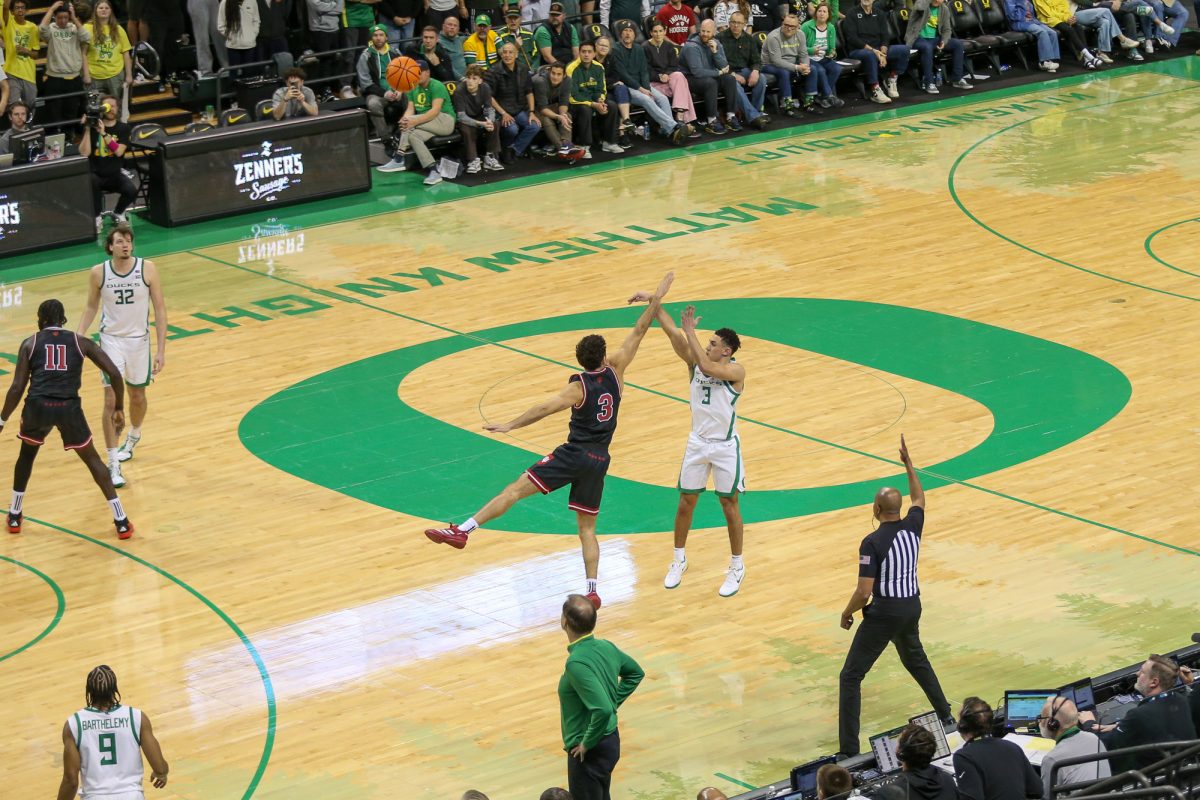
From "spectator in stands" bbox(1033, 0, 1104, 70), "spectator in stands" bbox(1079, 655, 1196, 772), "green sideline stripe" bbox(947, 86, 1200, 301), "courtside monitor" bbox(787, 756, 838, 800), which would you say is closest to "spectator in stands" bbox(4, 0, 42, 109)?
"green sideline stripe" bbox(947, 86, 1200, 301)

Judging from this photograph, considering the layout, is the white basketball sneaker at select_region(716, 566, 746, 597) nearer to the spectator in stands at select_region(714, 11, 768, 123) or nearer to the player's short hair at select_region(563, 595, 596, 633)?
the player's short hair at select_region(563, 595, 596, 633)

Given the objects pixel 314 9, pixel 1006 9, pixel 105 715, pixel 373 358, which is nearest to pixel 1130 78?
pixel 1006 9

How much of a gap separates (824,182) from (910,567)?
14901mm

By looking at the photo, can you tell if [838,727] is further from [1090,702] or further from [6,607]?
[6,607]

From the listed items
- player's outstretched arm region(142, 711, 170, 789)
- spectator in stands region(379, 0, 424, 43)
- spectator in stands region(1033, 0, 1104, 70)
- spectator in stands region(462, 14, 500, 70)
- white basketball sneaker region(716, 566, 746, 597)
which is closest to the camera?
player's outstretched arm region(142, 711, 170, 789)

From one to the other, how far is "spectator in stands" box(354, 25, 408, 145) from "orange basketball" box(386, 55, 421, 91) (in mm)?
175

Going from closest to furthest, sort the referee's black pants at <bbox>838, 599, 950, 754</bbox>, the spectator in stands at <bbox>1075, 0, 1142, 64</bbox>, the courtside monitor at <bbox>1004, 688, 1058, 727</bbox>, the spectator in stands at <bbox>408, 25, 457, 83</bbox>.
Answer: the courtside monitor at <bbox>1004, 688, 1058, 727</bbox>, the referee's black pants at <bbox>838, 599, 950, 754</bbox>, the spectator in stands at <bbox>408, 25, 457, 83</bbox>, the spectator in stands at <bbox>1075, 0, 1142, 64</bbox>

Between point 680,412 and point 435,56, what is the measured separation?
10755 mm

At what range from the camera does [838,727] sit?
1146 cm

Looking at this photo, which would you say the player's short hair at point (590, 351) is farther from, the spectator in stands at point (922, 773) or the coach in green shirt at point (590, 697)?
the spectator in stands at point (922, 773)

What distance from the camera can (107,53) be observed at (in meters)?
24.7

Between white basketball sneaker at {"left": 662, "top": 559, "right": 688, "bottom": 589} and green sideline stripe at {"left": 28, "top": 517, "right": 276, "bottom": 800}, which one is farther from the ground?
white basketball sneaker at {"left": 662, "top": 559, "right": 688, "bottom": 589}

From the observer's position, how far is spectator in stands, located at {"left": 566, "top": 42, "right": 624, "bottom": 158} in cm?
2612

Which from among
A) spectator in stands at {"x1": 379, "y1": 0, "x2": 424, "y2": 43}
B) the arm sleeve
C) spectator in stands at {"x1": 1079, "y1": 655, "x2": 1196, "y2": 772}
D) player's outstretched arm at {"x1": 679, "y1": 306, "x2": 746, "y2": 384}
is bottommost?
spectator in stands at {"x1": 1079, "y1": 655, "x2": 1196, "y2": 772}
